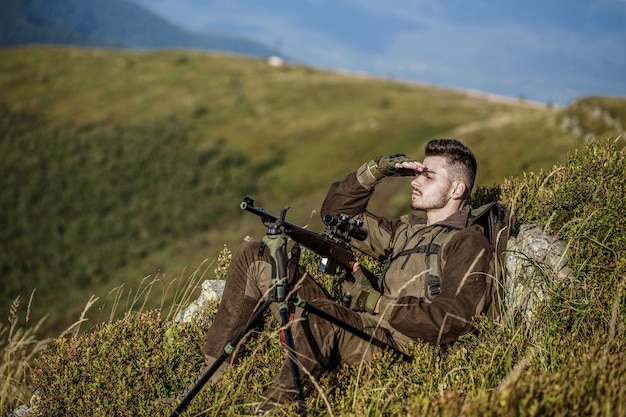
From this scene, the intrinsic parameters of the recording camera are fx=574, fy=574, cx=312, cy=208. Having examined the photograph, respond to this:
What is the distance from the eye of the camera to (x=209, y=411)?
5348 mm

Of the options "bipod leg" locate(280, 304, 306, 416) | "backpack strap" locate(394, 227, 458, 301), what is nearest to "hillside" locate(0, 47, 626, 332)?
"backpack strap" locate(394, 227, 458, 301)

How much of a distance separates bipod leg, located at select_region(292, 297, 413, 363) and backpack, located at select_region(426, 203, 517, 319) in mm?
686

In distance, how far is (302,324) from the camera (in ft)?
17.4

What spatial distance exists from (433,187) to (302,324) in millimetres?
2422

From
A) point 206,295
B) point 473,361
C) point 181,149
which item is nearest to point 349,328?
point 473,361

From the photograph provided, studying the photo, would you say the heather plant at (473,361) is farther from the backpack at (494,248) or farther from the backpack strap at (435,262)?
the backpack strap at (435,262)

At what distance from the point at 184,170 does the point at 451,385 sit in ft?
261

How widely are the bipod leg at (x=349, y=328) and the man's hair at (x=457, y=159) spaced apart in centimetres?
208

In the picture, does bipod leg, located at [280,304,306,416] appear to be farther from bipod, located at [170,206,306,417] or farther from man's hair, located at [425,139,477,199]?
man's hair, located at [425,139,477,199]

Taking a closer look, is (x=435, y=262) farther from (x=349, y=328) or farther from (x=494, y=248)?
(x=349, y=328)

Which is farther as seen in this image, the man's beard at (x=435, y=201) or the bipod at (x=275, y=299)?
the man's beard at (x=435, y=201)

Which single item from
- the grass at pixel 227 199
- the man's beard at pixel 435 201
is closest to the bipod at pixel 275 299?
the grass at pixel 227 199

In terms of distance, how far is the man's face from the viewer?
21.8 feet

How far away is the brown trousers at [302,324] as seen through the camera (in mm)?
5246
